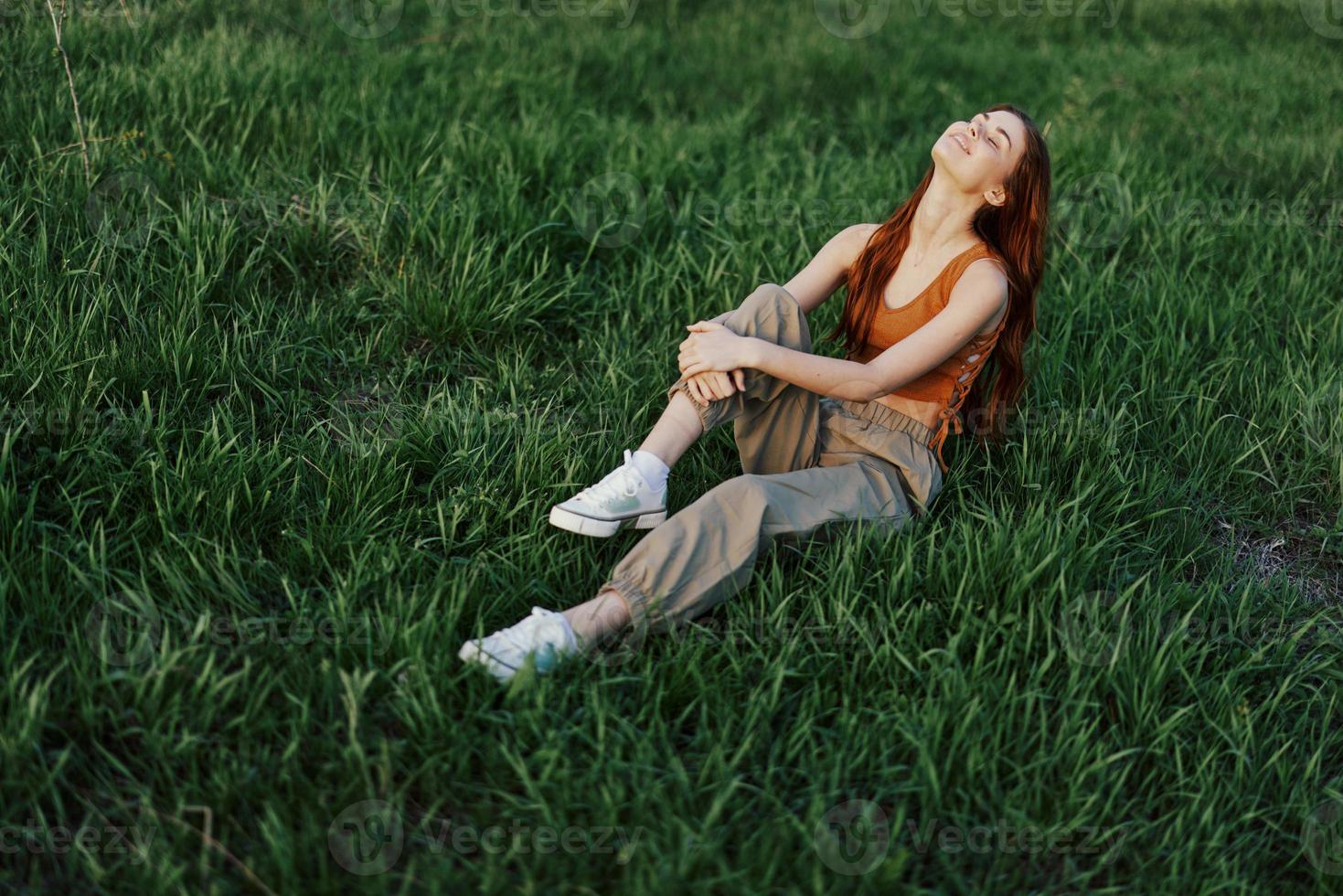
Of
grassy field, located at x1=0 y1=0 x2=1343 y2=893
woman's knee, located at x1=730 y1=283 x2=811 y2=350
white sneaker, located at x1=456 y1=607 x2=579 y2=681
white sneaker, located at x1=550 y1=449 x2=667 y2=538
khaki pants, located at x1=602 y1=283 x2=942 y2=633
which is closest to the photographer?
grassy field, located at x1=0 y1=0 x2=1343 y2=893

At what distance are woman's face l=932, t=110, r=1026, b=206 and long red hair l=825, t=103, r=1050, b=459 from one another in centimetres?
2

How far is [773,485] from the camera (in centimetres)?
237

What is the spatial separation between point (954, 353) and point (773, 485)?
58 centimetres

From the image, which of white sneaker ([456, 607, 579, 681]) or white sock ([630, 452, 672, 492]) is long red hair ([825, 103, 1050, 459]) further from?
white sneaker ([456, 607, 579, 681])

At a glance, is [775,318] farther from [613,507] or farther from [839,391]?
[613,507]

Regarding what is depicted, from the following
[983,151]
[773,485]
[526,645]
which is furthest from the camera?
[983,151]

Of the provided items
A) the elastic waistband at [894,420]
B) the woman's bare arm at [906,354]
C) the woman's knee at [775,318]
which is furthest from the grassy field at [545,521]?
the woman's knee at [775,318]

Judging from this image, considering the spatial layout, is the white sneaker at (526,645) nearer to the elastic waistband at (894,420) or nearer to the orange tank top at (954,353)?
the elastic waistband at (894,420)

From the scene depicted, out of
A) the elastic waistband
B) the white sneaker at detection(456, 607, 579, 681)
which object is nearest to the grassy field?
the white sneaker at detection(456, 607, 579, 681)

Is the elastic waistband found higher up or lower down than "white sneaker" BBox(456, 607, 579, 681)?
higher up

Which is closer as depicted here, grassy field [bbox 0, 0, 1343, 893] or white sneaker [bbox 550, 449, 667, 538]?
grassy field [bbox 0, 0, 1343, 893]

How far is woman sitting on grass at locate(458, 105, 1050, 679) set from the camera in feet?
7.34

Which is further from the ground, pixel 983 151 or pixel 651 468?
pixel 983 151

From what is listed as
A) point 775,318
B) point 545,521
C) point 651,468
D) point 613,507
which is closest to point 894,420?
point 775,318
